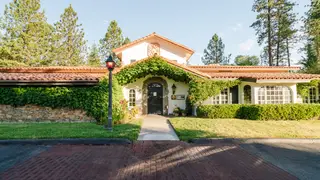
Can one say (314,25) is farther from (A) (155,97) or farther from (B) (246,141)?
(B) (246,141)

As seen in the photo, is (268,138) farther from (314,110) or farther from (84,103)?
(84,103)

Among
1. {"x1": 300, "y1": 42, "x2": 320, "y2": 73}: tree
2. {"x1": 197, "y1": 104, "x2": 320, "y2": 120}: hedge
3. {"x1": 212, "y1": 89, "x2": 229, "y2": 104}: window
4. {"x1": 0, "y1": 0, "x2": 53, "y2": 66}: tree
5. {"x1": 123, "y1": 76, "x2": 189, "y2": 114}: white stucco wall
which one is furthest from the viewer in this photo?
{"x1": 0, "y1": 0, "x2": 53, "y2": 66}: tree

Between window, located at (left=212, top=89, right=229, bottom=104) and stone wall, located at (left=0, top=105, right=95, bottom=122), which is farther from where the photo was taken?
window, located at (left=212, top=89, right=229, bottom=104)

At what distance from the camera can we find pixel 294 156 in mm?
4449

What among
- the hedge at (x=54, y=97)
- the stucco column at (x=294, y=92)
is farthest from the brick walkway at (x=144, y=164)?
the stucco column at (x=294, y=92)

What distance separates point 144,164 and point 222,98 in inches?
403

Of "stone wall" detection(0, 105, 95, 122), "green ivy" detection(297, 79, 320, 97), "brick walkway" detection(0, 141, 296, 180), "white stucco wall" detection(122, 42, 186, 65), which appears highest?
"white stucco wall" detection(122, 42, 186, 65)

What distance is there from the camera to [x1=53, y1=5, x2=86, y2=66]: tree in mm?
29125

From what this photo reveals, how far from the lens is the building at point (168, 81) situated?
987 centimetres

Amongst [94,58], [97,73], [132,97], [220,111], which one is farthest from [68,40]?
[220,111]

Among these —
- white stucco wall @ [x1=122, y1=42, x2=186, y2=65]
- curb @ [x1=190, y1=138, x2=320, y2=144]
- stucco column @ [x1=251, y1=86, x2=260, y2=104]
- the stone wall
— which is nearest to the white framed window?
stucco column @ [x1=251, y1=86, x2=260, y2=104]

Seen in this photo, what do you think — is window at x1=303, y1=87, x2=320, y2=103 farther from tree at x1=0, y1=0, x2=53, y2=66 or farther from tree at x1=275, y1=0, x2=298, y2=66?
tree at x1=0, y1=0, x2=53, y2=66

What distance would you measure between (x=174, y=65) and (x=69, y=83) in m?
7.01

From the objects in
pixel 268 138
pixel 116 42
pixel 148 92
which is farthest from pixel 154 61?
pixel 116 42
